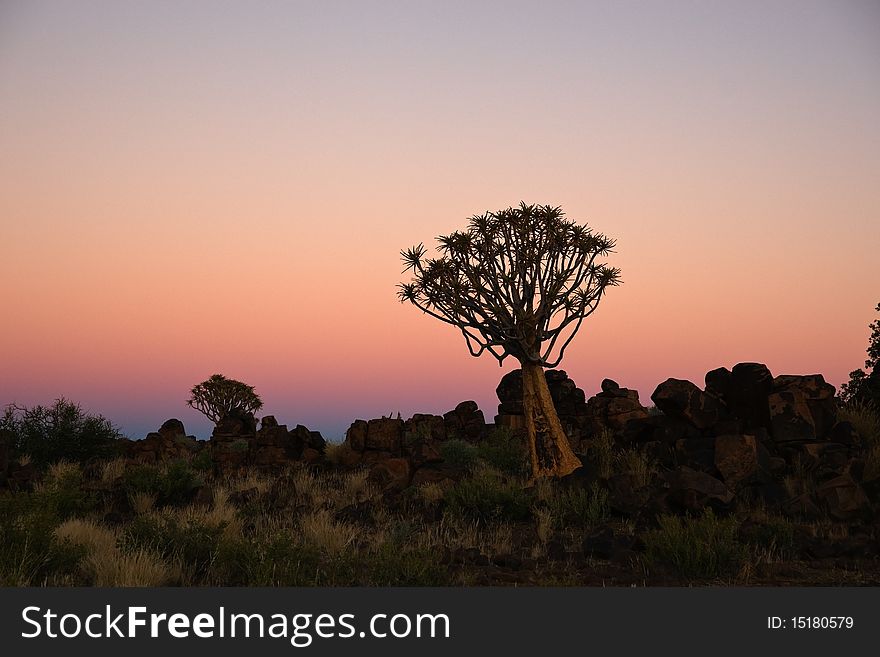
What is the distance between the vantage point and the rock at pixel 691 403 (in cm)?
1612

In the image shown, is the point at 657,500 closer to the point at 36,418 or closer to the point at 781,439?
the point at 781,439

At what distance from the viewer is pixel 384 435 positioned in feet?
75.7

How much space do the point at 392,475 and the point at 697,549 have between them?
9.17 meters

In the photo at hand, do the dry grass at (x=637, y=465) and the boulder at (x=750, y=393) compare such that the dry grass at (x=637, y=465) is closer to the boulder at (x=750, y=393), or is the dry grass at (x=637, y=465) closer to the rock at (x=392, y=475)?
the boulder at (x=750, y=393)

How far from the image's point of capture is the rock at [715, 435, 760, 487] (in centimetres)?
1346

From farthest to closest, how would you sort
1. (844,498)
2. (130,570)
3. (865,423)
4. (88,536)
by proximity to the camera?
(865,423) → (844,498) → (88,536) → (130,570)

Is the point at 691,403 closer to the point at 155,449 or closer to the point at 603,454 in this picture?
the point at 603,454

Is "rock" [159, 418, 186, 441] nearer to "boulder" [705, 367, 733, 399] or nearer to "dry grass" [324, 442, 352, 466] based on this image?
"dry grass" [324, 442, 352, 466]

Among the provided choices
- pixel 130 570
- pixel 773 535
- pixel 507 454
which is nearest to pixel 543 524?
pixel 773 535

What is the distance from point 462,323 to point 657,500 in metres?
7.36

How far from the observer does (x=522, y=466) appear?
63.2 feet

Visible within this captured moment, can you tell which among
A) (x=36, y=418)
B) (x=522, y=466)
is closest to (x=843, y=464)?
Answer: (x=522, y=466)

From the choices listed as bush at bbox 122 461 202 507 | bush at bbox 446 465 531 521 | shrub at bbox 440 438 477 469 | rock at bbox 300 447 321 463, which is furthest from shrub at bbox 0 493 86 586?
rock at bbox 300 447 321 463

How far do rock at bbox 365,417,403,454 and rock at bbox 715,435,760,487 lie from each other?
11.3 m
